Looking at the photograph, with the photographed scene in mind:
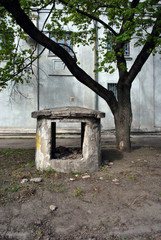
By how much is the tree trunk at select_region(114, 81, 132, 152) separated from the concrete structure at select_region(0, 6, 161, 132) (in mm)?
4153

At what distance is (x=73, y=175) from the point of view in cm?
361

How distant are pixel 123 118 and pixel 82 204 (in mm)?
3279

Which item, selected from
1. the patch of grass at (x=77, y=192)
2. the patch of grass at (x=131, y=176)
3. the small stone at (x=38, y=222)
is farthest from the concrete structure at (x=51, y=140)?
the small stone at (x=38, y=222)

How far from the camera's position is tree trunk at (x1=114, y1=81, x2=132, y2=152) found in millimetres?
5355

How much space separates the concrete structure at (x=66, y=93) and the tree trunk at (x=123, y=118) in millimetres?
4153

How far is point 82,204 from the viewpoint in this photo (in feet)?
8.46

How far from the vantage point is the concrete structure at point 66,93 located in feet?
30.9

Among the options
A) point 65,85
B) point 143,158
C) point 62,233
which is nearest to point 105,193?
point 62,233

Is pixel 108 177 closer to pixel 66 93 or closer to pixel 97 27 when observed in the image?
pixel 97 27

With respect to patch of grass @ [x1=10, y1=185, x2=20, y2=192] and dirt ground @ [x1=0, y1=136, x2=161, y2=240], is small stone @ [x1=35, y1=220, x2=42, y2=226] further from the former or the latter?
patch of grass @ [x1=10, y1=185, x2=20, y2=192]

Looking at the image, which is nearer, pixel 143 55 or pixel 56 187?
pixel 56 187

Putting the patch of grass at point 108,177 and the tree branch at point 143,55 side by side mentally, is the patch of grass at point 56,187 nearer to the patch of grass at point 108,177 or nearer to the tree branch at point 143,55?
the patch of grass at point 108,177

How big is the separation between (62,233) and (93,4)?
602 centimetres

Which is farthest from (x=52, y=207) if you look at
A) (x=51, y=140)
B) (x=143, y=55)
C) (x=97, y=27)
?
(x=97, y=27)
